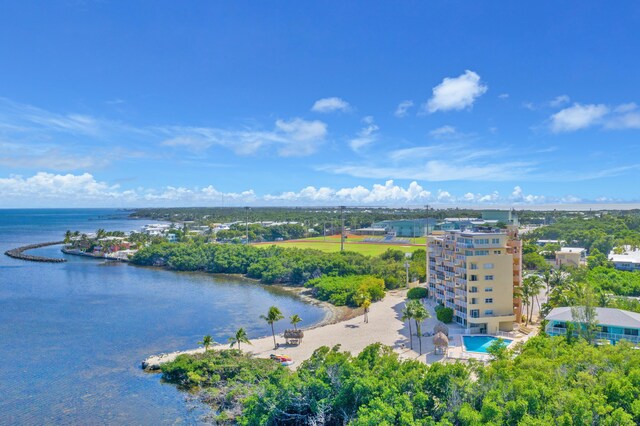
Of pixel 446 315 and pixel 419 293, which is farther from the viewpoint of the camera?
pixel 419 293

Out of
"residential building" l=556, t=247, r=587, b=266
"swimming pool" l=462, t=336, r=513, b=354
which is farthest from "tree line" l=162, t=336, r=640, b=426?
"residential building" l=556, t=247, r=587, b=266

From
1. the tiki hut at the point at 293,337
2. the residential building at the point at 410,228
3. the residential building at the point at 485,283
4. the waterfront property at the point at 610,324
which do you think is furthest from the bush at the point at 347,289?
the residential building at the point at 410,228

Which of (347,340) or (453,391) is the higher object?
(453,391)

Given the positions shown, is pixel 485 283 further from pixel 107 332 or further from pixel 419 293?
pixel 107 332

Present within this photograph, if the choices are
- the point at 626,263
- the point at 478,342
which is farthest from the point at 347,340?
the point at 626,263

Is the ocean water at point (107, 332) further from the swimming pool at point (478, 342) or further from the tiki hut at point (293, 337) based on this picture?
the swimming pool at point (478, 342)

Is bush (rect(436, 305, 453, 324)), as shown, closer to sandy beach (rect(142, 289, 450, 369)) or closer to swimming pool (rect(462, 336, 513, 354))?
sandy beach (rect(142, 289, 450, 369))

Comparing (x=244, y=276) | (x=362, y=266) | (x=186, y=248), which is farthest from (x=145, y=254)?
(x=362, y=266)
